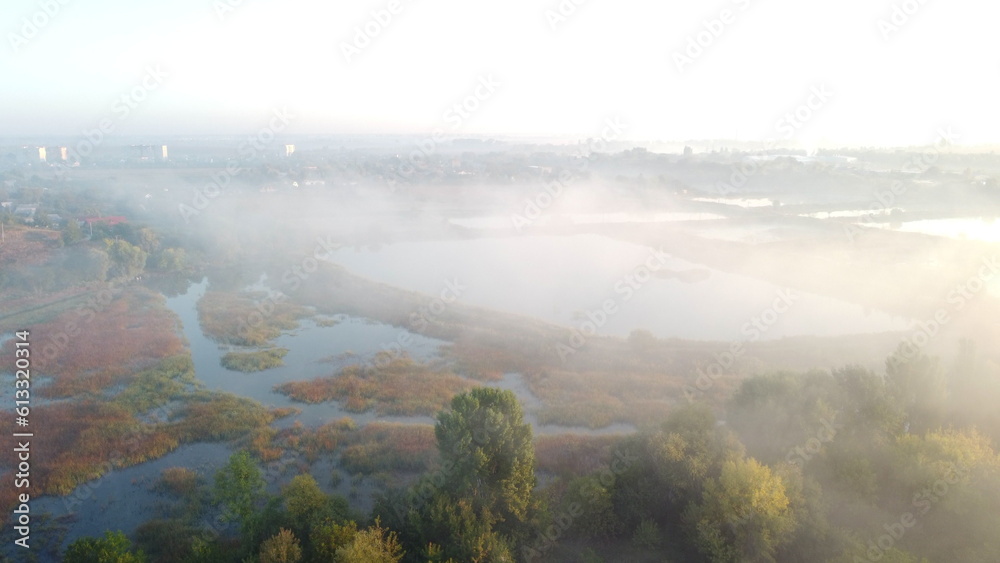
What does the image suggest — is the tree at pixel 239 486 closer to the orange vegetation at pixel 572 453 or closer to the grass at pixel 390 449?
the grass at pixel 390 449

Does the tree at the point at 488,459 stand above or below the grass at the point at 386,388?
above

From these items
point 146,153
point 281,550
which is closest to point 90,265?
point 281,550

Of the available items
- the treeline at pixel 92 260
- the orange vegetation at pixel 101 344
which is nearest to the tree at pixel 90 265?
the treeline at pixel 92 260

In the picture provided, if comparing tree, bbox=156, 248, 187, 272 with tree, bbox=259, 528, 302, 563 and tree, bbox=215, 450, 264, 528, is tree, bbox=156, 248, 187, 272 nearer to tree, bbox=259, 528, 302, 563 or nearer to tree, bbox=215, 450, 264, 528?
tree, bbox=215, 450, 264, 528

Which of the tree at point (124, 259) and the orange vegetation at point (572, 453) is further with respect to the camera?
the tree at point (124, 259)

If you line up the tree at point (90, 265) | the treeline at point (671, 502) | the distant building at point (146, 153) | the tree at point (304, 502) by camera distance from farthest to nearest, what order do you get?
the distant building at point (146, 153) → the tree at point (90, 265) → the tree at point (304, 502) → the treeline at point (671, 502)

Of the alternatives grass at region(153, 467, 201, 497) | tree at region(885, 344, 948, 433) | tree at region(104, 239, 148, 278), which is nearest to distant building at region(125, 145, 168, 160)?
tree at region(104, 239, 148, 278)

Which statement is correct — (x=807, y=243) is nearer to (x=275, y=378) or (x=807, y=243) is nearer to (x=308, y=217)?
(x=275, y=378)
